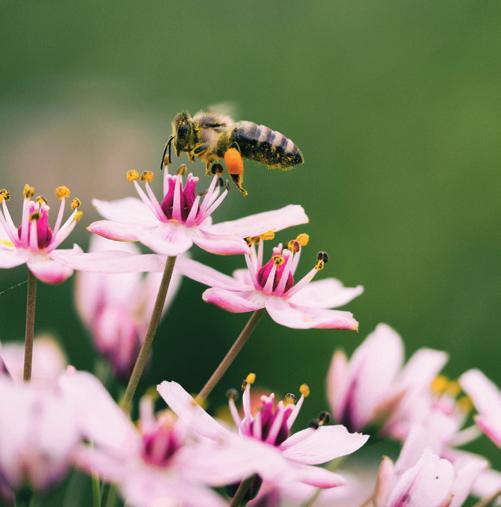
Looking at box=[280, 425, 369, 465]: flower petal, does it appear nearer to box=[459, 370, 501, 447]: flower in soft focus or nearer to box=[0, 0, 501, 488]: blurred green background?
box=[459, 370, 501, 447]: flower in soft focus

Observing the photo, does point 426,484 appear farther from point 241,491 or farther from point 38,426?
point 38,426

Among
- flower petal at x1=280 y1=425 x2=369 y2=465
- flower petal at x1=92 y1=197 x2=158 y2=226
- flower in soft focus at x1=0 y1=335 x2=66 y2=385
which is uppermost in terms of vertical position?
flower petal at x1=92 y1=197 x2=158 y2=226

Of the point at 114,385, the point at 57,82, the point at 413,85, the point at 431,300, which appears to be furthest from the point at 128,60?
the point at 114,385

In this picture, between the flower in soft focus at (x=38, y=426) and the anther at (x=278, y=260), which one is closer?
the flower in soft focus at (x=38, y=426)

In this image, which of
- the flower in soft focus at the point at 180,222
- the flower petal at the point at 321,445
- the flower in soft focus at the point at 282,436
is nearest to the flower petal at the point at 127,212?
the flower in soft focus at the point at 180,222

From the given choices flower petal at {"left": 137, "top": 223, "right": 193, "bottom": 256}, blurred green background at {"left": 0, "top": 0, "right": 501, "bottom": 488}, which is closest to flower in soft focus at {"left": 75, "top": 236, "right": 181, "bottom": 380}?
flower petal at {"left": 137, "top": 223, "right": 193, "bottom": 256}

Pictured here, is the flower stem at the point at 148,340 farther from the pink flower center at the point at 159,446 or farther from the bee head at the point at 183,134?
the bee head at the point at 183,134

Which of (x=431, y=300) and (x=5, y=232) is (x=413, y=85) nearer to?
(x=431, y=300)
